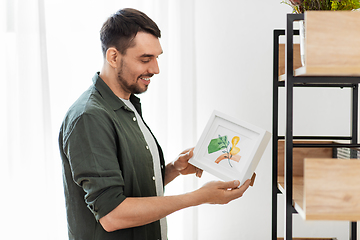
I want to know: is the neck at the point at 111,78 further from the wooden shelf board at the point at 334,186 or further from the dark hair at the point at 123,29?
the wooden shelf board at the point at 334,186

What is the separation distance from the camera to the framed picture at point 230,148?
1084 mm

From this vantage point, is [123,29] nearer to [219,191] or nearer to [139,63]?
[139,63]

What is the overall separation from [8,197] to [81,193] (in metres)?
0.85

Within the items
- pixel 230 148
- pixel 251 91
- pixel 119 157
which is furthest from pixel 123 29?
pixel 251 91

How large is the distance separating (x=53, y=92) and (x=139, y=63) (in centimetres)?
80

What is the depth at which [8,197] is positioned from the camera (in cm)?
160

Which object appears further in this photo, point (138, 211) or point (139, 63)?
point (139, 63)

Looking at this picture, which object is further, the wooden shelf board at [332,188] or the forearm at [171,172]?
the forearm at [171,172]

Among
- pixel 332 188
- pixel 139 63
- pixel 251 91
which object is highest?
pixel 139 63

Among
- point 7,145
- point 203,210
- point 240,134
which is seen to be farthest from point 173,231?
point 7,145

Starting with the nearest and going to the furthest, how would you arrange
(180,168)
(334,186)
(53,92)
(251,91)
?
1. (334,186)
2. (180,168)
3. (53,92)
4. (251,91)

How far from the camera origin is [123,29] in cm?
105

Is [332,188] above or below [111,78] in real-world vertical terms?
below

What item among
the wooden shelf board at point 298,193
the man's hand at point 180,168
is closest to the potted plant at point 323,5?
the wooden shelf board at point 298,193
